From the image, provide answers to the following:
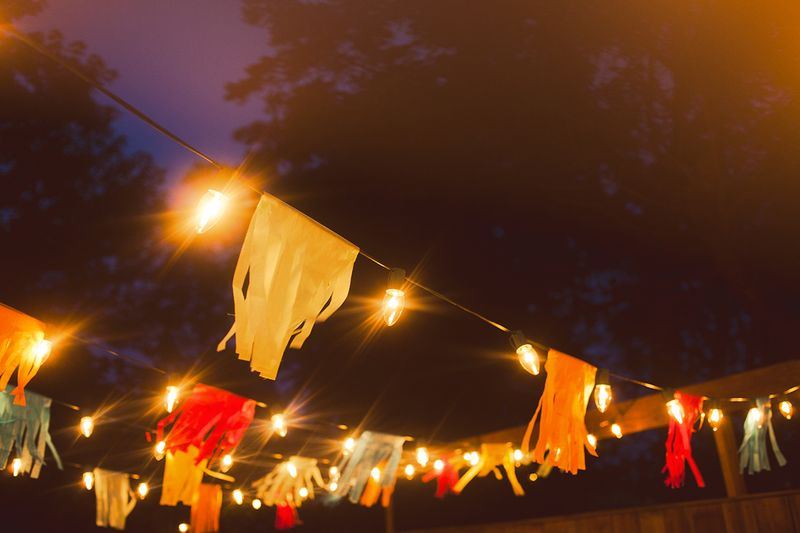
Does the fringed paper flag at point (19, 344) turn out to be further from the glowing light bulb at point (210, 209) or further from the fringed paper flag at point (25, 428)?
the glowing light bulb at point (210, 209)

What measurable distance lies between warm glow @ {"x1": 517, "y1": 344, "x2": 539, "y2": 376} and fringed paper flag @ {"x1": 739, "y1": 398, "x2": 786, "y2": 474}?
2.62 metres

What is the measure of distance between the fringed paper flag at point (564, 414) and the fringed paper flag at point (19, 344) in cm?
A: 331

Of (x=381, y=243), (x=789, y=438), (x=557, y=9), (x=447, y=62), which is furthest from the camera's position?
(x=381, y=243)

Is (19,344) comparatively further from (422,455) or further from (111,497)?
(422,455)

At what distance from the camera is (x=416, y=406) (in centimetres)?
1266

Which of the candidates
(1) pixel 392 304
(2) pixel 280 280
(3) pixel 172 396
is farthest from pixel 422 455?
(2) pixel 280 280

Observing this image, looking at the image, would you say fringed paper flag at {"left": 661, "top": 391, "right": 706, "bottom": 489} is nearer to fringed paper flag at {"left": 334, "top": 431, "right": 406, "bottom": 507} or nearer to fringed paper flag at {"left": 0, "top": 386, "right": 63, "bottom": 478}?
fringed paper flag at {"left": 334, "top": 431, "right": 406, "bottom": 507}

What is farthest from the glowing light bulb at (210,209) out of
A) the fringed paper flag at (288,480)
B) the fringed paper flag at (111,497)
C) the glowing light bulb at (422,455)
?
the fringed paper flag at (111,497)

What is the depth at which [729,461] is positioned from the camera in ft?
17.9

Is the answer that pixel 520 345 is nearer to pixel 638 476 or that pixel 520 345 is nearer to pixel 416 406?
pixel 638 476

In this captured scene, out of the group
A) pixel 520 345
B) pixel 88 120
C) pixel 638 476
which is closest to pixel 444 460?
pixel 638 476

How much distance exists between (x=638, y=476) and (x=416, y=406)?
4.67m

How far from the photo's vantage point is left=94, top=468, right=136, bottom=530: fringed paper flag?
24.7 feet

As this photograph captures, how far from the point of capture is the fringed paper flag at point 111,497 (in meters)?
7.52
